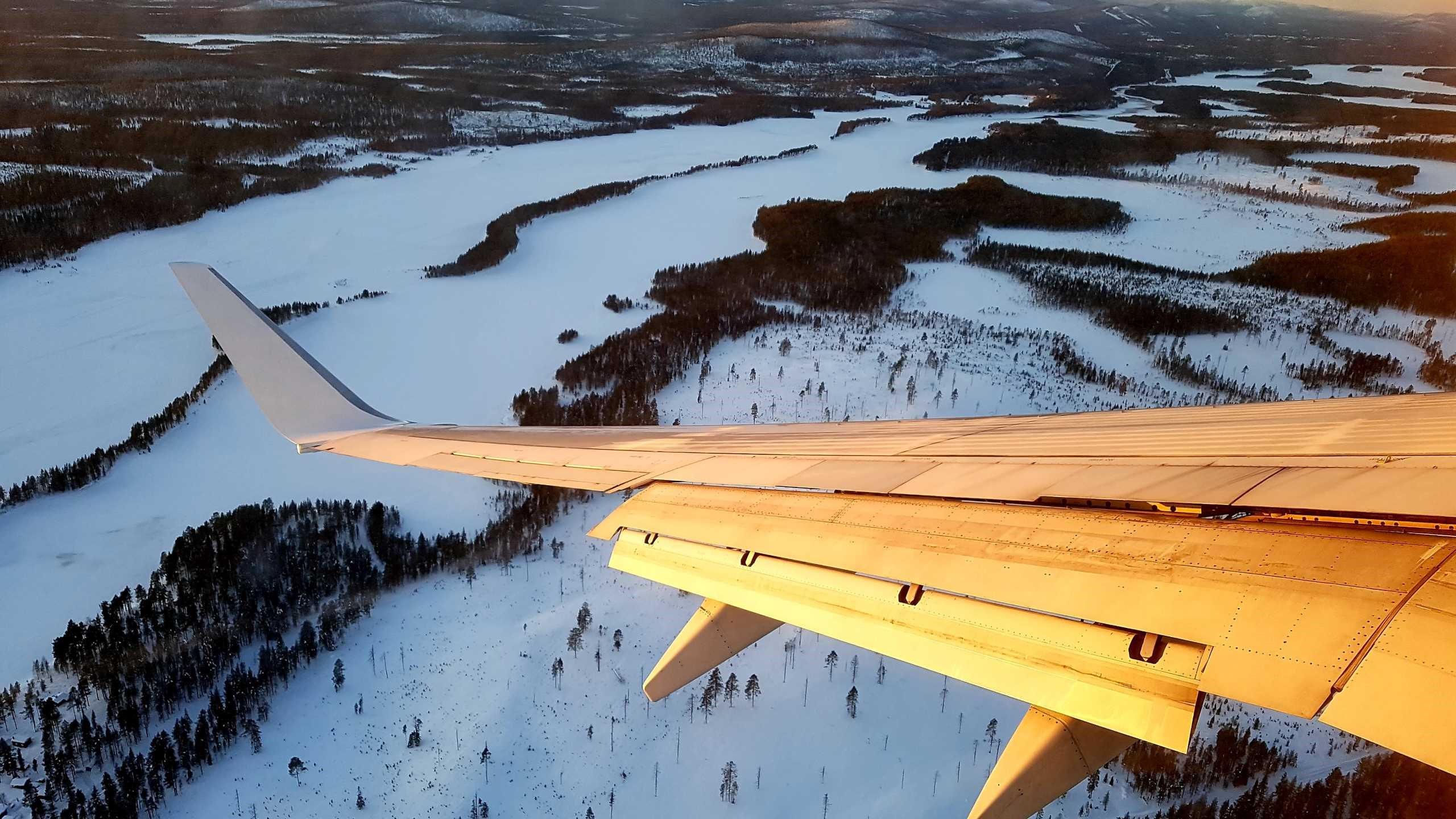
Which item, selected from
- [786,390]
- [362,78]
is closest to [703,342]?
[786,390]

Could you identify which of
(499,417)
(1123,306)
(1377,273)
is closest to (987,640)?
(499,417)

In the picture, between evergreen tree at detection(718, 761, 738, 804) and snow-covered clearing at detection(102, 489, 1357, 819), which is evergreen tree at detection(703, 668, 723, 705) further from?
evergreen tree at detection(718, 761, 738, 804)

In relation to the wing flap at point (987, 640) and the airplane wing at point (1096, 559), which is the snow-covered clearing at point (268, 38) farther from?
the wing flap at point (987, 640)

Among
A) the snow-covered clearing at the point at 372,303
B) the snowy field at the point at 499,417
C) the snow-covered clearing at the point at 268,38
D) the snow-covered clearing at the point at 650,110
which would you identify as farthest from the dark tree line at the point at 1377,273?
the snow-covered clearing at the point at 268,38

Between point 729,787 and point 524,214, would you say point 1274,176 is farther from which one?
point 729,787

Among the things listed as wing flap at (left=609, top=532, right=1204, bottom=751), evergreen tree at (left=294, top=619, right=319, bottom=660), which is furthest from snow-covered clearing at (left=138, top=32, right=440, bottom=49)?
wing flap at (left=609, top=532, right=1204, bottom=751)
